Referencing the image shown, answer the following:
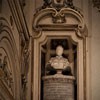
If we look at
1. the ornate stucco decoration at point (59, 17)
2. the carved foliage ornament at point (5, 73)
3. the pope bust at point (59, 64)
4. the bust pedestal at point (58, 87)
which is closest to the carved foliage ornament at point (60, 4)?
the ornate stucco decoration at point (59, 17)

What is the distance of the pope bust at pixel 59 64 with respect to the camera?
32.1ft

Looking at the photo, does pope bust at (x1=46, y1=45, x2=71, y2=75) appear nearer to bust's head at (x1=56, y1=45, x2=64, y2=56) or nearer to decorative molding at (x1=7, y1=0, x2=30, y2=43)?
bust's head at (x1=56, y1=45, x2=64, y2=56)

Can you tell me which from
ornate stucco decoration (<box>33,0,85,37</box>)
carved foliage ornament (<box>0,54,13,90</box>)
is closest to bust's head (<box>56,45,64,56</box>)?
ornate stucco decoration (<box>33,0,85,37</box>)

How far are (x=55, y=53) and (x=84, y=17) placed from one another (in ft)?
2.83

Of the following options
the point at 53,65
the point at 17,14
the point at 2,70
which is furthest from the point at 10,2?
the point at 53,65

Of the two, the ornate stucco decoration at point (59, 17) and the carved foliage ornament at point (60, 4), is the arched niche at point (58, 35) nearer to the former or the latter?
the ornate stucco decoration at point (59, 17)

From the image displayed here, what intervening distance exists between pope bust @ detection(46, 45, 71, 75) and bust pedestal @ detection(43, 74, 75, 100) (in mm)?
146

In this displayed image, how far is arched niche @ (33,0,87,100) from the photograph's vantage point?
9.94 meters

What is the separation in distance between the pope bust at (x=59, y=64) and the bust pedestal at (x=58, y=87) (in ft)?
0.48

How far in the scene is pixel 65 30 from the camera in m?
10.1

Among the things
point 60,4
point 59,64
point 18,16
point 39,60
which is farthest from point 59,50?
point 18,16

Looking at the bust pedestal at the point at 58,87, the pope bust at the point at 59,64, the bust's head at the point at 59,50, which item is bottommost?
the bust pedestal at the point at 58,87

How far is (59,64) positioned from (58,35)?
2.05 feet

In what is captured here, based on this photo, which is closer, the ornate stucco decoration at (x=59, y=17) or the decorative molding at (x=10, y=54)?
the decorative molding at (x=10, y=54)
